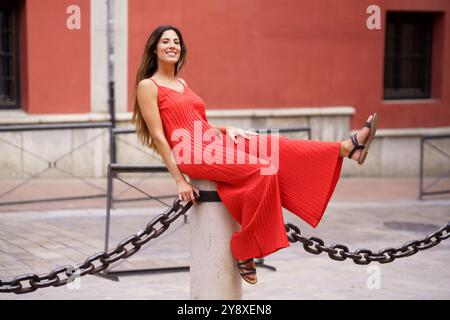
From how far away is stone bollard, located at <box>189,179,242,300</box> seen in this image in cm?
545

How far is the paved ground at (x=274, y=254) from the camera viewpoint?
7.61 m

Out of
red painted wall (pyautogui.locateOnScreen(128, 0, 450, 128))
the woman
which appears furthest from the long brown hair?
red painted wall (pyautogui.locateOnScreen(128, 0, 450, 128))

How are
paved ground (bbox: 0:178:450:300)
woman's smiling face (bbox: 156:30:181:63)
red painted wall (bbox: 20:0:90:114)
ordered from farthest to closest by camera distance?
1. red painted wall (bbox: 20:0:90:114)
2. paved ground (bbox: 0:178:450:300)
3. woman's smiling face (bbox: 156:30:181:63)

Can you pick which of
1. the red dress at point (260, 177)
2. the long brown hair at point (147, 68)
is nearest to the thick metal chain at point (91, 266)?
the red dress at point (260, 177)

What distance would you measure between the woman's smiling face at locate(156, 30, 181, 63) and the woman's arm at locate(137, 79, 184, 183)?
20cm

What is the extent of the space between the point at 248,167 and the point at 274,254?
3769mm

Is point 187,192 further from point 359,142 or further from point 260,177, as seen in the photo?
point 359,142

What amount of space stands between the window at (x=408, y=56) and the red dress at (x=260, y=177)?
10.7m

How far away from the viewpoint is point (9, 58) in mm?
14039

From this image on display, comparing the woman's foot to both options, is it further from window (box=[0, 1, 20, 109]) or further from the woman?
window (box=[0, 1, 20, 109])

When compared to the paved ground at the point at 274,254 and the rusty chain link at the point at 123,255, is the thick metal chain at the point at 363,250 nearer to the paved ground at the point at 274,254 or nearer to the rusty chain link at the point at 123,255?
the rusty chain link at the point at 123,255

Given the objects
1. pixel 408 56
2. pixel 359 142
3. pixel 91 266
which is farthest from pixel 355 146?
pixel 408 56

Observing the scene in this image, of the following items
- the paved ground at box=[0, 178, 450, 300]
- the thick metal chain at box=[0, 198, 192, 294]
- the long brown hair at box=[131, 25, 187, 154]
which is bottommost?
the paved ground at box=[0, 178, 450, 300]
